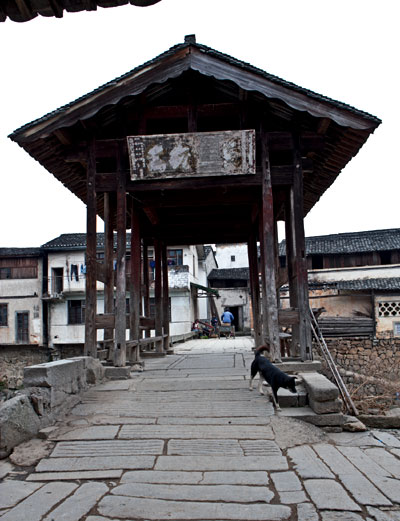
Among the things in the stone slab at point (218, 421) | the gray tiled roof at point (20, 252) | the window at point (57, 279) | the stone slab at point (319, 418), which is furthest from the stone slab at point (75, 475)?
the gray tiled roof at point (20, 252)

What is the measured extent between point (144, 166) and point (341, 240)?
95.2 feet

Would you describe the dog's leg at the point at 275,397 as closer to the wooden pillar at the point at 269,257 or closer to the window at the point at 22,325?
the wooden pillar at the point at 269,257

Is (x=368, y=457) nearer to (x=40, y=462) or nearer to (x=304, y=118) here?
(x=40, y=462)

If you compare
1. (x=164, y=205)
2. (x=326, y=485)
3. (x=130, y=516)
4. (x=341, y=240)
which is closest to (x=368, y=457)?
(x=326, y=485)

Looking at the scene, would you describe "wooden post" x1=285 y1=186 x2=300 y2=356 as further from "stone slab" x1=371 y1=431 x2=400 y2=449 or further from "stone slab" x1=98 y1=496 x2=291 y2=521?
"stone slab" x1=98 y1=496 x2=291 y2=521

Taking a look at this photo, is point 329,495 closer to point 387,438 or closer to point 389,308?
point 387,438

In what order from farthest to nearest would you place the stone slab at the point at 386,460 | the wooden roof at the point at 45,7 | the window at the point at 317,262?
the window at the point at 317,262 → the stone slab at the point at 386,460 → the wooden roof at the point at 45,7

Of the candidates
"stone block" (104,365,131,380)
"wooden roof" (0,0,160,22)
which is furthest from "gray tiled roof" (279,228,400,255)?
"wooden roof" (0,0,160,22)

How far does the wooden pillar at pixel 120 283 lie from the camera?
7.71 m

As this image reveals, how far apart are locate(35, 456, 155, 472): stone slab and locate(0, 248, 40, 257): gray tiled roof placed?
92.1ft

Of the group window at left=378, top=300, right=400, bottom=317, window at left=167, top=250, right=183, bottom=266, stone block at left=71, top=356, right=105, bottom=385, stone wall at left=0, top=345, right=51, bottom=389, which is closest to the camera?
stone block at left=71, top=356, right=105, bottom=385

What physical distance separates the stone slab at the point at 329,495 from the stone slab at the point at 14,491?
2300mm

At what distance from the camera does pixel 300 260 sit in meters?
7.75

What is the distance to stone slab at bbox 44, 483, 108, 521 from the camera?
3160 millimetres
